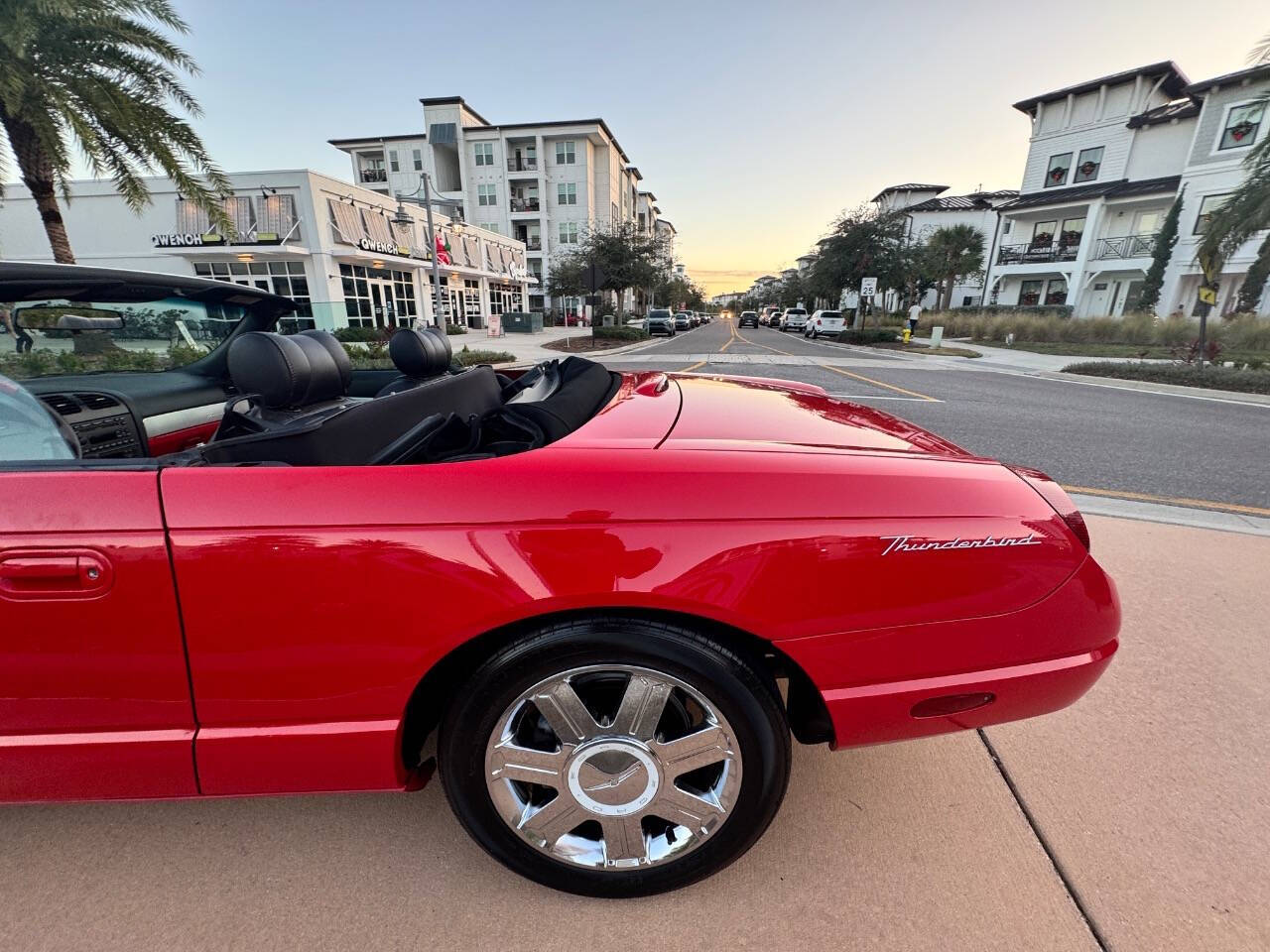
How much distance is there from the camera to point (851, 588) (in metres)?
1.32

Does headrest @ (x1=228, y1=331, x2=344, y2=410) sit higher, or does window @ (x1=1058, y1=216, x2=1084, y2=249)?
window @ (x1=1058, y1=216, x2=1084, y2=249)

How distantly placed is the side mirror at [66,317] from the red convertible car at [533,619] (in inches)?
44.4

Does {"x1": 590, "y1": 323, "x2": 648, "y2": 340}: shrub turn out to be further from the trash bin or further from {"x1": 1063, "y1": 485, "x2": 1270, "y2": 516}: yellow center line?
{"x1": 1063, "y1": 485, "x2": 1270, "y2": 516}: yellow center line

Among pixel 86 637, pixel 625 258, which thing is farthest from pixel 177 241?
pixel 86 637

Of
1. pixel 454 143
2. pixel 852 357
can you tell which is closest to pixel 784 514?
pixel 852 357

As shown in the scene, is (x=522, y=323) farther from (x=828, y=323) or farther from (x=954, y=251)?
(x=954, y=251)

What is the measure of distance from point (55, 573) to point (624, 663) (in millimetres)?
1200

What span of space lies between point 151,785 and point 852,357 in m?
21.0

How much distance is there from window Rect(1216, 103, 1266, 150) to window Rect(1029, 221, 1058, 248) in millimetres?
8073

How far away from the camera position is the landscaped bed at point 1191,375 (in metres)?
11.9

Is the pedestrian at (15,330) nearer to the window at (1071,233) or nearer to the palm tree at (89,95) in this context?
the palm tree at (89,95)

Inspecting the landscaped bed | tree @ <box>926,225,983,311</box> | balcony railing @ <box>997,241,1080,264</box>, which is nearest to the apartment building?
tree @ <box>926,225,983,311</box>

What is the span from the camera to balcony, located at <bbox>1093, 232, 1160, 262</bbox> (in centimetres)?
2945

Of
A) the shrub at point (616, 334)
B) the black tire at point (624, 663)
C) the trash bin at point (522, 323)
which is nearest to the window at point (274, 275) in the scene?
the trash bin at point (522, 323)
